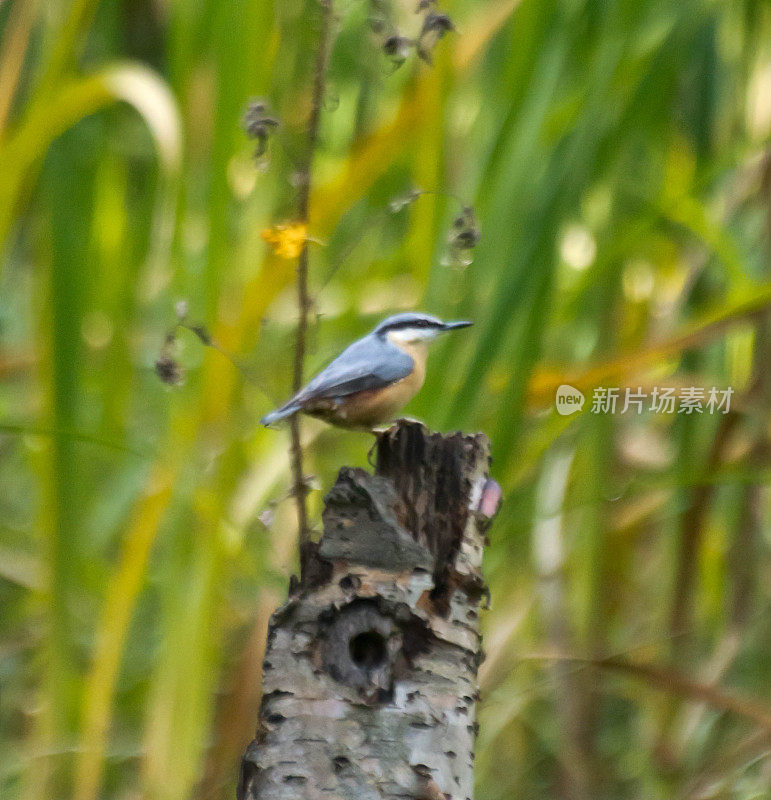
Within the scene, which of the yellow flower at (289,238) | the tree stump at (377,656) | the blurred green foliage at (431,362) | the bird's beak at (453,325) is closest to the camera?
the tree stump at (377,656)

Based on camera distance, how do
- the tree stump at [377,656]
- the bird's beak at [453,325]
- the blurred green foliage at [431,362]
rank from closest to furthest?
the tree stump at [377,656] → the bird's beak at [453,325] → the blurred green foliage at [431,362]

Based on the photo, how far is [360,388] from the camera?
3.06 ft

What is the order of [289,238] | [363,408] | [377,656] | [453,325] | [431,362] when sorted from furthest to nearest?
1. [431,362]
2. [453,325]
3. [363,408]
4. [289,238]
5. [377,656]

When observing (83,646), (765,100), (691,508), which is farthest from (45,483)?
(765,100)

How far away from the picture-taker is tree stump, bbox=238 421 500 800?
58 centimetres

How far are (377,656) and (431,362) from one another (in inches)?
24.8

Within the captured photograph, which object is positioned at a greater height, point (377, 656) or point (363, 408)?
point (363, 408)

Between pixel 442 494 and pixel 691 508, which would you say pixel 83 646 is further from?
pixel 442 494

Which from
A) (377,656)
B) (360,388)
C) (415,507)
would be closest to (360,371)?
(360,388)

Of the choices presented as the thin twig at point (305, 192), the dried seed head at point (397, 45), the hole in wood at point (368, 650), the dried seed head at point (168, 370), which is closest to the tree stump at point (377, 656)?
the hole in wood at point (368, 650)

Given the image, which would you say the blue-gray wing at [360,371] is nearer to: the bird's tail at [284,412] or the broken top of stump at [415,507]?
the bird's tail at [284,412]

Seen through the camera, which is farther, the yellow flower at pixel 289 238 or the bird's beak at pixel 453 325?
the bird's beak at pixel 453 325

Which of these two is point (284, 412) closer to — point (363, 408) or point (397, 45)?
point (363, 408)

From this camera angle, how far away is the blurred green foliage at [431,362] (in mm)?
1215
